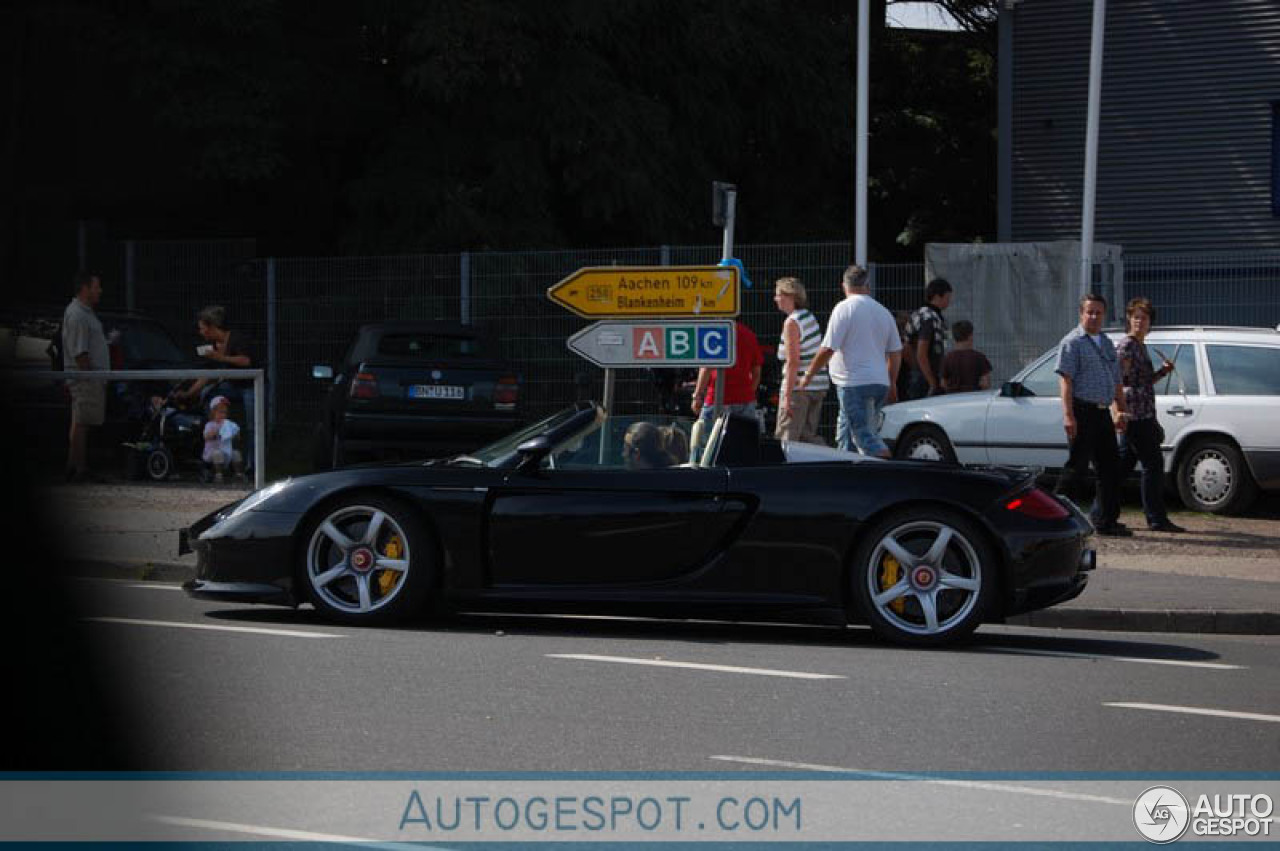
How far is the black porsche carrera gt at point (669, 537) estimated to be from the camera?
31.9ft

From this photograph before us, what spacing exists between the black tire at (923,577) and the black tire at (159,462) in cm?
705

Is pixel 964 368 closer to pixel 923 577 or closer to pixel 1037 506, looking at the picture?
pixel 1037 506

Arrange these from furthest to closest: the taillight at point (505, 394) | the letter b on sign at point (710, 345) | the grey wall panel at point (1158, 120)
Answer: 1. the grey wall panel at point (1158, 120)
2. the taillight at point (505, 394)
3. the letter b on sign at point (710, 345)

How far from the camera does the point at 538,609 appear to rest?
992cm

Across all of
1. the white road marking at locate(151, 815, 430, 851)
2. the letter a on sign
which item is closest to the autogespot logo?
the white road marking at locate(151, 815, 430, 851)

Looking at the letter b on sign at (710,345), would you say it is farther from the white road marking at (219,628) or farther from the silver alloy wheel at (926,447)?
the silver alloy wheel at (926,447)

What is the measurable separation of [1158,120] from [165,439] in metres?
18.1

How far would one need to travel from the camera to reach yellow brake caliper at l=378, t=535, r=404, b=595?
9.91 meters

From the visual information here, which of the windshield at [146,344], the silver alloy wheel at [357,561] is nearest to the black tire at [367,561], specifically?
the silver alloy wheel at [357,561]

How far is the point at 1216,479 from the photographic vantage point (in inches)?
669

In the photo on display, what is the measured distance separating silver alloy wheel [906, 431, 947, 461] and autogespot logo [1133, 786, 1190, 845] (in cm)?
1213

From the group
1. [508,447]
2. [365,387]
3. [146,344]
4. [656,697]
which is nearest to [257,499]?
[508,447]

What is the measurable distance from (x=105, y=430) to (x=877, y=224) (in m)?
25.1

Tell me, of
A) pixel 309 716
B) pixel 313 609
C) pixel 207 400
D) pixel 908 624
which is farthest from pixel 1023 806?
pixel 207 400
